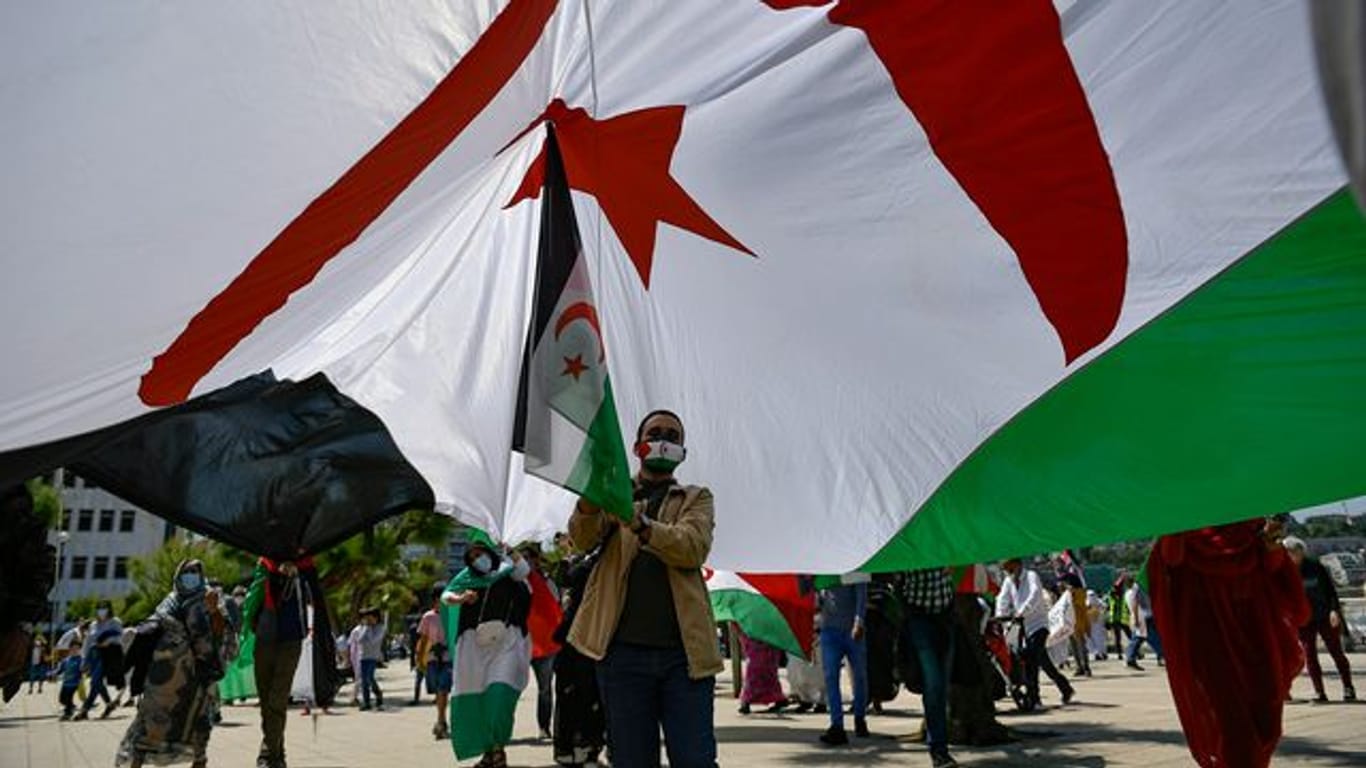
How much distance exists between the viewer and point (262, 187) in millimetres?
3012

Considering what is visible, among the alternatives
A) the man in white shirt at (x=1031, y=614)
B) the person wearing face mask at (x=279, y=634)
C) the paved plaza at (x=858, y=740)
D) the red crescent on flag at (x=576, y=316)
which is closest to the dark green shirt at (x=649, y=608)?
the red crescent on flag at (x=576, y=316)

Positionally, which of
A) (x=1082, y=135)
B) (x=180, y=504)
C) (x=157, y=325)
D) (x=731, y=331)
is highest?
(x=1082, y=135)

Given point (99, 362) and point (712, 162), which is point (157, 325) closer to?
point (99, 362)

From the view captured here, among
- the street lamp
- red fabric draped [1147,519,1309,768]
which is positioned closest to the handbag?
the street lamp

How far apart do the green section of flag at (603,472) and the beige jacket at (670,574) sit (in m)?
0.09

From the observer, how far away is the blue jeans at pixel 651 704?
12.0 ft

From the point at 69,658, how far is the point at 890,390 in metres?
19.8

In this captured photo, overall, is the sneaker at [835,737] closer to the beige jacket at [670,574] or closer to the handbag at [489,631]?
the handbag at [489,631]

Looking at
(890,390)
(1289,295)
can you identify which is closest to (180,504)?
(890,390)

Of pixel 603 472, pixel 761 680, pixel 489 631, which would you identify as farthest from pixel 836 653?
pixel 603 472

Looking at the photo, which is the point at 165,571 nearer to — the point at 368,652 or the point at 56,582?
the point at 368,652

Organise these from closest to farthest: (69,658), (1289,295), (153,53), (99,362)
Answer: (153,53)
(99,362)
(1289,295)
(69,658)

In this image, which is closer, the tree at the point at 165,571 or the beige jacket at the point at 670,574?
the beige jacket at the point at 670,574

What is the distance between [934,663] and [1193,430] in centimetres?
283
